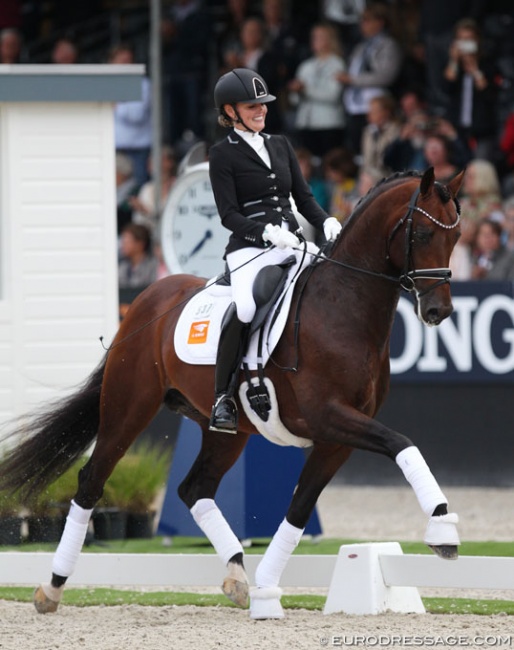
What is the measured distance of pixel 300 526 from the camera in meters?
7.24

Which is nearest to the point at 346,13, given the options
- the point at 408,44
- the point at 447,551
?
the point at 408,44

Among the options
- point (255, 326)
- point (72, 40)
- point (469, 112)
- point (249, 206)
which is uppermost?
point (72, 40)

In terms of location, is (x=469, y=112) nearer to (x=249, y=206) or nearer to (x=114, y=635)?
(x=249, y=206)

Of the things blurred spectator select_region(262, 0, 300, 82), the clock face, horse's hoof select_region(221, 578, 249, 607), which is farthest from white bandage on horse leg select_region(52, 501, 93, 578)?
blurred spectator select_region(262, 0, 300, 82)

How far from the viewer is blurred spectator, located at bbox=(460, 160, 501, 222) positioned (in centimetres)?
1317

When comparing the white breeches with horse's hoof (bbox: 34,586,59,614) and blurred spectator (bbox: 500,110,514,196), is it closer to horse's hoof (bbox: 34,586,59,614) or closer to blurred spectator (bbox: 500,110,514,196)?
horse's hoof (bbox: 34,586,59,614)

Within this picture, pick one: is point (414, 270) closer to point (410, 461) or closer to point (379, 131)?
point (410, 461)

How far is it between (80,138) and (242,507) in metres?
3.04

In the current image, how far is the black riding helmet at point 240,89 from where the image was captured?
23.6 feet

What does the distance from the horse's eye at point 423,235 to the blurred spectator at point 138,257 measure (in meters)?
6.97

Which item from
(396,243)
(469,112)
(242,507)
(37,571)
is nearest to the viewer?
(396,243)

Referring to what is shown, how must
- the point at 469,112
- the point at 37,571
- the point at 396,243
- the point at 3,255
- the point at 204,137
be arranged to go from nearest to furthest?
1. the point at 396,243
2. the point at 37,571
3. the point at 3,255
4. the point at 469,112
5. the point at 204,137

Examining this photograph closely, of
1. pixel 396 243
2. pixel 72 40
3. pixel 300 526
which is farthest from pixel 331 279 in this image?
pixel 72 40

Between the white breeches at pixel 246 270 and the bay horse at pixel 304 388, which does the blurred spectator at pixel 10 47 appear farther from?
the white breeches at pixel 246 270
